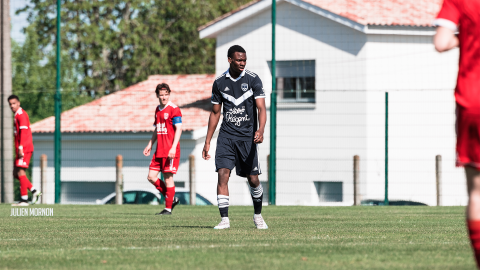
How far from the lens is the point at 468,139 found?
15.5ft

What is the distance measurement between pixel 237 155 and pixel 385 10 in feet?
72.5

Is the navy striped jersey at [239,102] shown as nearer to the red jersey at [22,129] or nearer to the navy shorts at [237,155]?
the navy shorts at [237,155]

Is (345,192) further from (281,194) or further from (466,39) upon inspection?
(466,39)

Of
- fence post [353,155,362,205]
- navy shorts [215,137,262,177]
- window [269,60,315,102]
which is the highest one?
window [269,60,315,102]

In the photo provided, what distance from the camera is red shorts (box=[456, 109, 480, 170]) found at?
15.3 ft

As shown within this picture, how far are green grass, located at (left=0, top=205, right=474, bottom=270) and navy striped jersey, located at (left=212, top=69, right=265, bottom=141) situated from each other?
3.59 feet

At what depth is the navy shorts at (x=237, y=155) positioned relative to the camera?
9273 millimetres

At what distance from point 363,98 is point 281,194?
636 centimetres

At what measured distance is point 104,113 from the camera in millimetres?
29844

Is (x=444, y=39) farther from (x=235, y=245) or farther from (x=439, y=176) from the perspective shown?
(x=439, y=176)

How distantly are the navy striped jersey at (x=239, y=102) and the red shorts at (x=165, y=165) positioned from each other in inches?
135

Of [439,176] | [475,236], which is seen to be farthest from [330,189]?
[475,236]

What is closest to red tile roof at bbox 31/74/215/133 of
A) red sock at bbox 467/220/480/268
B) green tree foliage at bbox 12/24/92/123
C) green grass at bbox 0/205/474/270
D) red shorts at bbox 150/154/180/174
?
red shorts at bbox 150/154/180/174

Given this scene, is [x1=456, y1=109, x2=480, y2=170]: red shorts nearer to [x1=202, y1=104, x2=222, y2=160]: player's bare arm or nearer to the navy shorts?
the navy shorts
